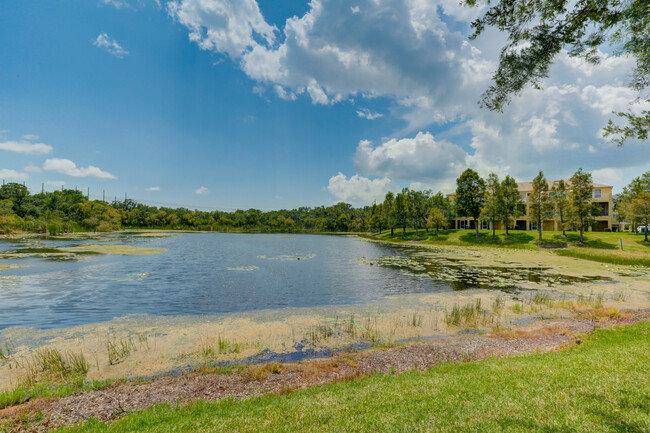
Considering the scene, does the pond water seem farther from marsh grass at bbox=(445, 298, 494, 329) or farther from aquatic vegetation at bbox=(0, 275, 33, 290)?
marsh grass at bbox=(445, 298, 494, 329)

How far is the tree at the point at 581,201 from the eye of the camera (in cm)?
5184

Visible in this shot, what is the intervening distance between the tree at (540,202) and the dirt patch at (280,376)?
2186 inches

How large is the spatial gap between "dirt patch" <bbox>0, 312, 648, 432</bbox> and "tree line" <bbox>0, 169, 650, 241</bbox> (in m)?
56.2

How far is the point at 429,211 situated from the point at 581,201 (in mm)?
36231

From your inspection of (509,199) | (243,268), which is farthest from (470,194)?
(243,268)

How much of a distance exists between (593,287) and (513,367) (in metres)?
23.3

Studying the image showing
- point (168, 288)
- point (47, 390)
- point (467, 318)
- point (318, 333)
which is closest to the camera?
point (47, 390)

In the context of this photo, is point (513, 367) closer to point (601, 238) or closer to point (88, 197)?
point (601, 238)

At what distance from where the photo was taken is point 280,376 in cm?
870

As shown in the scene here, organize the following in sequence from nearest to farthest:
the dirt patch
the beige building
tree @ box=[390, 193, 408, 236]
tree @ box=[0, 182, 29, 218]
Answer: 1. the dirt patch
2. the beige building
3. tree @ box=[390, 193, 408, 236]
4. tree @ box=[0, 182, 29, 218]

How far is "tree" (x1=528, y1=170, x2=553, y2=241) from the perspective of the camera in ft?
190

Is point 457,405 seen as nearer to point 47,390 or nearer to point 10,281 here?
point 47,390

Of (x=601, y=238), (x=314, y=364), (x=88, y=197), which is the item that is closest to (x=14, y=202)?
(x=88, y=197)

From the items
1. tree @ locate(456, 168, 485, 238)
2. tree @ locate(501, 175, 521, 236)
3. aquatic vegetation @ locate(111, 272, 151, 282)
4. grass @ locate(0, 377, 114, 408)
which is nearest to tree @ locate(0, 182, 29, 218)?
aquatic vegetation @ locate(111, 272, 151, 282)
